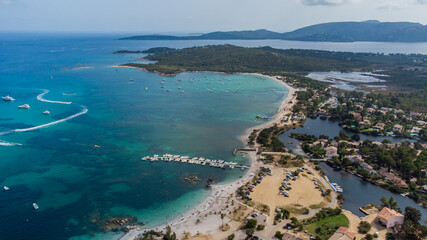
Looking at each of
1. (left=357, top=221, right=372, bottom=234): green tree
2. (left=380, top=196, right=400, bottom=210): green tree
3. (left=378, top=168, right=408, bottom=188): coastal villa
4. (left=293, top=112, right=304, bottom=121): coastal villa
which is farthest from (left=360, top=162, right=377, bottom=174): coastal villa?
(left=293, top=112, right=304, bottom=121): coastal villa

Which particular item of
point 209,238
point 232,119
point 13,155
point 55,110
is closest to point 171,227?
point 209,238

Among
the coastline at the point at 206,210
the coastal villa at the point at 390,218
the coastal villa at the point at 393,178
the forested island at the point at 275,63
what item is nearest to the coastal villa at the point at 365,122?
the coastal villa at the point at 393,178

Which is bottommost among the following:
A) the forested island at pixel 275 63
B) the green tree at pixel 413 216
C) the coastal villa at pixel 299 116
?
the green tree at pixel 413 216

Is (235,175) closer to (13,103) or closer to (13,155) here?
(13,155)

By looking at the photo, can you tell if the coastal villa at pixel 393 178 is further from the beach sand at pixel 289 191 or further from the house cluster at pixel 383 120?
the house cluster at pixel 383 120

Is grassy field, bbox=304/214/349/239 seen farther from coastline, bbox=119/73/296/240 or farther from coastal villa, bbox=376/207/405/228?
coastline, bbox=119/73/296/240

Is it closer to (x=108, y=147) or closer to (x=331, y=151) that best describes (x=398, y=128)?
(x=331, y=151)
